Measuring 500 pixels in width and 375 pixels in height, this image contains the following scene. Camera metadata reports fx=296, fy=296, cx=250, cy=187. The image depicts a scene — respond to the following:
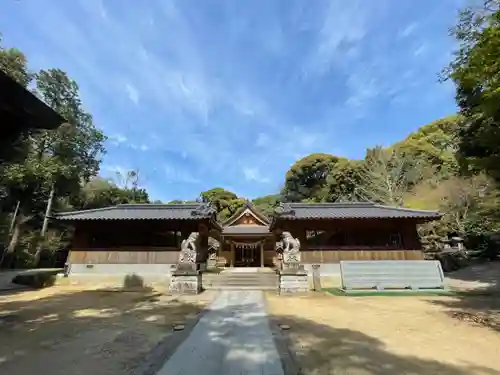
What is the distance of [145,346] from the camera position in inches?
196

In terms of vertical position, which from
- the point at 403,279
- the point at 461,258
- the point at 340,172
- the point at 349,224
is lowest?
the point at 403,279

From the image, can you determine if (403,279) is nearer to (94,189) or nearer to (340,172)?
(340,172)

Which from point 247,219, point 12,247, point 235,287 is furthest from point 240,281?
point 12,247

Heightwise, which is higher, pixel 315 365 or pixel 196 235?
pixel 196 235

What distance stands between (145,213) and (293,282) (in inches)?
382

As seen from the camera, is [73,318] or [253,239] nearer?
[73,318]

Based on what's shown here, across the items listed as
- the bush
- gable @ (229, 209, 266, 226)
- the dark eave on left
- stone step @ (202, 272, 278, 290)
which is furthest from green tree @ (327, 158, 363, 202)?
the bush

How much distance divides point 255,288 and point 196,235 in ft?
12.6

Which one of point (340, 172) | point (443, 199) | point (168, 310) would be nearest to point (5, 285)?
point (168, 310)

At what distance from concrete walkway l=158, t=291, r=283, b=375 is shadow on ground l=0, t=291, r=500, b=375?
0.03 meters

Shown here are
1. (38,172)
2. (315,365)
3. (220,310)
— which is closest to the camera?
(315,365)

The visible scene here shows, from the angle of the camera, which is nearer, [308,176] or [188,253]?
[188,253]

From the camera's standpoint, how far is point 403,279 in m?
12.5

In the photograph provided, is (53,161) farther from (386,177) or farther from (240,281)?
(386,177)
